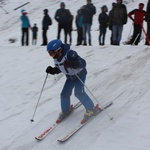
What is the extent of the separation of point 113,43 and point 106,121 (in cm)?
713

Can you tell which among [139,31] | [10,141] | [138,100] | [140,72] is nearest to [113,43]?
[139,31]

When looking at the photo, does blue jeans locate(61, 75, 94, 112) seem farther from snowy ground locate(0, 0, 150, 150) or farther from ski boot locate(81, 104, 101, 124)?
snowy ground locate(0, 0, 150, 150)

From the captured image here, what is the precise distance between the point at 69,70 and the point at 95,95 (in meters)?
2.01

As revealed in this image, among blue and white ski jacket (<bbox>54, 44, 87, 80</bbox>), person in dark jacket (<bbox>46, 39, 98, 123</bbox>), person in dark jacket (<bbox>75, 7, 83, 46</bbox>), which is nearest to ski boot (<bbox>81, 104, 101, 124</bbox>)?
person in dark jacket (<bbox>46, 39, 98, 123</bbox>)

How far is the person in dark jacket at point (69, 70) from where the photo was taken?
738 cm

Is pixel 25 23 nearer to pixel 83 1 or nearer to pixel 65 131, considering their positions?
pixel 65 131

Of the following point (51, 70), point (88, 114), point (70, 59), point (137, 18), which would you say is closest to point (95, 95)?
point (88, 114)

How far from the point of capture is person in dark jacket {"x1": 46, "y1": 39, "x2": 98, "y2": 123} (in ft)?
24.2

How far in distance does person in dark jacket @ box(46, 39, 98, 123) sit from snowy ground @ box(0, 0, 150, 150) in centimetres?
31

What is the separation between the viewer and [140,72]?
1008 centimetres

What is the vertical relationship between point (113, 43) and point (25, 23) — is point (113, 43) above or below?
below

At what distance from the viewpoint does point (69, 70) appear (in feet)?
25.2

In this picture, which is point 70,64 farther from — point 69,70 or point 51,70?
point 51,70

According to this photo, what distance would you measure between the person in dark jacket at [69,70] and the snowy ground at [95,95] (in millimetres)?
307
